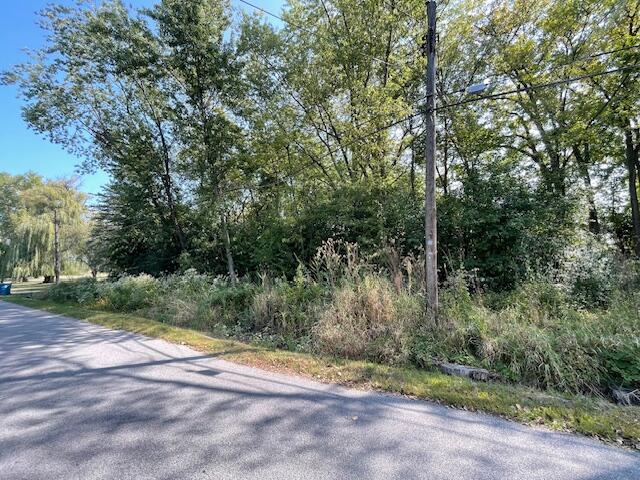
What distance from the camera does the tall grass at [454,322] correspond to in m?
3.85

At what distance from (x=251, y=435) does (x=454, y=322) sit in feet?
11.3

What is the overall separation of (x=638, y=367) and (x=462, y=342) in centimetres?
181

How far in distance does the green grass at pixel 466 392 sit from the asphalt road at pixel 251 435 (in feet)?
0.64

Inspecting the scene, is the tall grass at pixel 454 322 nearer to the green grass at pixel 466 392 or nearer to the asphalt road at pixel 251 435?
the green grass at pixel 466 392

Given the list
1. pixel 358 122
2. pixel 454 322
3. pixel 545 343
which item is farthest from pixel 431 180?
pixel 358 122

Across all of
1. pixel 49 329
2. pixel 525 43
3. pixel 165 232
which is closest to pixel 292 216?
pixel 49 329

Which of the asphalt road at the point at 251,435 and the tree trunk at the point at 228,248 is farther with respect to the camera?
the tree trunk at the point at 228,248

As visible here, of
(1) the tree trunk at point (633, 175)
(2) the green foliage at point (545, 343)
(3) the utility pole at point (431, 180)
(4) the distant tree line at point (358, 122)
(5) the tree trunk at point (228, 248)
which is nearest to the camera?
(2) the green foliage at point (545, 343)

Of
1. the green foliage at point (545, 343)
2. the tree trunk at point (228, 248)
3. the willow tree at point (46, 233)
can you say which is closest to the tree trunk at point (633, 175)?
the green foliage at point (545, 343)

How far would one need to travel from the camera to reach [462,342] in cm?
462

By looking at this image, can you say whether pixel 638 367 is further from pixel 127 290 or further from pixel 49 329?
pixel 127 290

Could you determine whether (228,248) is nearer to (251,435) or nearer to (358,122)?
(358,122)

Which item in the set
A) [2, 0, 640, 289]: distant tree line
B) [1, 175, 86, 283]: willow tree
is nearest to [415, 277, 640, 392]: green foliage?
[2, 0, 640, 289]: distant tree line

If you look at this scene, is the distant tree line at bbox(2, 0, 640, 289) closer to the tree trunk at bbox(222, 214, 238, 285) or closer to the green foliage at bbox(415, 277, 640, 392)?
the tree trunk at bbox(222, 214, 238, 285)
